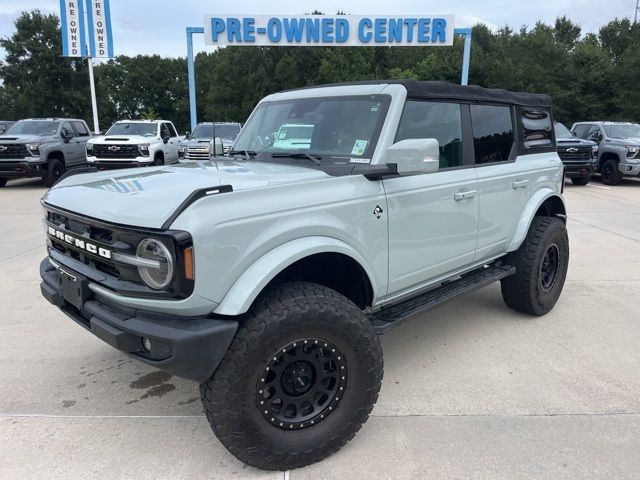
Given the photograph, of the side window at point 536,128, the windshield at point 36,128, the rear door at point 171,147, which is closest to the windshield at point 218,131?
the rear door at point 171,147

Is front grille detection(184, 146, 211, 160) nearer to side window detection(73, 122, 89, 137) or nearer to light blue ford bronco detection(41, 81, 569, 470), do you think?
side window detection(73, 122, 89, 137)

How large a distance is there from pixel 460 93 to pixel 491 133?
511 millimetres

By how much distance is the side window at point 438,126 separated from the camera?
10.3 feet

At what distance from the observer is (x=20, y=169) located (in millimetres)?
13070

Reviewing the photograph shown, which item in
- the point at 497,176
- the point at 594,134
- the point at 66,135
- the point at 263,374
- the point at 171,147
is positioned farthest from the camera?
the point at 594,134

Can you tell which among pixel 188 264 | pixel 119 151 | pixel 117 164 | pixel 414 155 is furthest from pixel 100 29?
pixel 188 264

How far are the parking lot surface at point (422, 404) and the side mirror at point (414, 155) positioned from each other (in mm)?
1470

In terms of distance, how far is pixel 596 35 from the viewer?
41.2m

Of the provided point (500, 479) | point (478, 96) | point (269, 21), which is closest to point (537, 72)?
point (269, 21)

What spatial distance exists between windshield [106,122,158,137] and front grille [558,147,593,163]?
39.9 feet

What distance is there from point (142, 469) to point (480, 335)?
280cm

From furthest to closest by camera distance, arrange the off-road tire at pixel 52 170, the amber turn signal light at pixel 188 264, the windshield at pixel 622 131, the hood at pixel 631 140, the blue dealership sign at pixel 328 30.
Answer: the blue dealership sign at pixel 328 30 < the windshield at pixel 622 131 < the hood at pixel 631 140 < the off-road tire at pixel 52 170 < the amber turn signal light at pixel 188 264

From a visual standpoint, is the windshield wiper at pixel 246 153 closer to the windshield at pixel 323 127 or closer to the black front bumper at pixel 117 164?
the windshield at pixel 323 127

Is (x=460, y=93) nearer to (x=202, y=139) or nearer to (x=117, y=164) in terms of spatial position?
(x=202, y=139)
